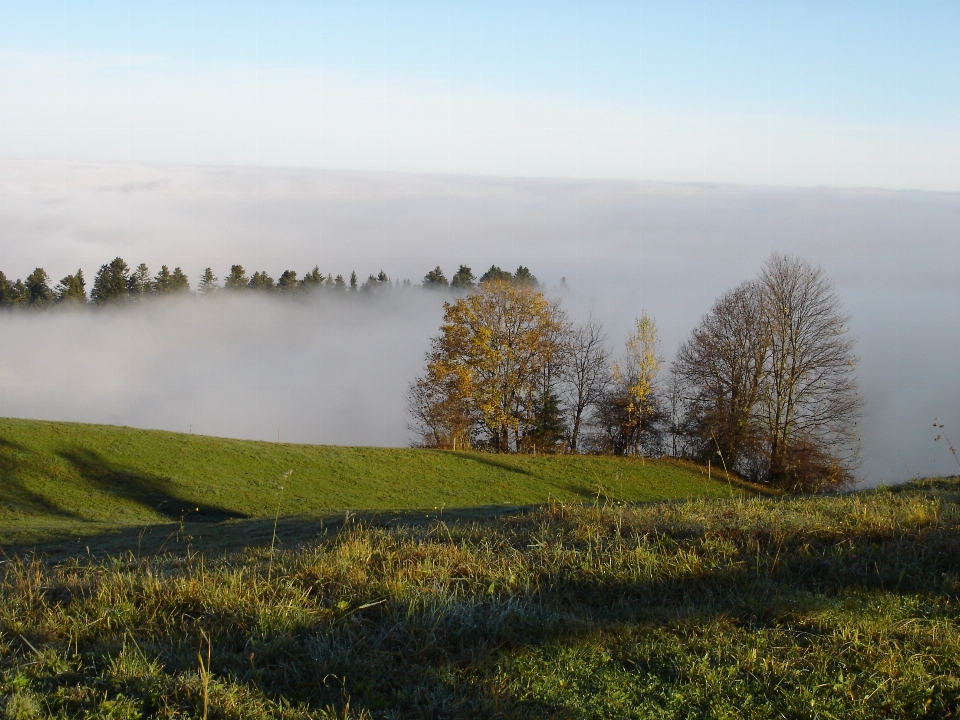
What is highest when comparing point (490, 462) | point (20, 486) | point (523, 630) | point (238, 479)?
point (523, 630)

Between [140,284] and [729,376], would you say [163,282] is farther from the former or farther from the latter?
[729,376]

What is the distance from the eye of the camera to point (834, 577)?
5773 millimetres

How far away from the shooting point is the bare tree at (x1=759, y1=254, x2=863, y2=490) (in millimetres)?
44250

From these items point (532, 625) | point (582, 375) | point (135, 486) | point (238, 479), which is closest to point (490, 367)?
point (582, 375)

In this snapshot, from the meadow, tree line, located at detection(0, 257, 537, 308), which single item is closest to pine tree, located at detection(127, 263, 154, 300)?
tree line, located at detection(0, 257, 537, 308)

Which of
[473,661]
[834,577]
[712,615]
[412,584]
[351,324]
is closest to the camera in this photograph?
[473,661]

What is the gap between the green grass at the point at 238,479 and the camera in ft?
87.5

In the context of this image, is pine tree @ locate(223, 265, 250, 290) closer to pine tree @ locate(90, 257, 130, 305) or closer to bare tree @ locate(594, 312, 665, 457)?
pine tree @ locate(90, 257, 130, 305)

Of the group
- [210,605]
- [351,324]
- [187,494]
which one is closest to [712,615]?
[210,605]

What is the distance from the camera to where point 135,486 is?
28.9m

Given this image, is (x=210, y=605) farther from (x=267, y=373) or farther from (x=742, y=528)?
(x=267, y=373)

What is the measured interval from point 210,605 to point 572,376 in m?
51.7

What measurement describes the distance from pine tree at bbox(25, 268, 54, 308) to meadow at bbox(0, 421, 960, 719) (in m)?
101

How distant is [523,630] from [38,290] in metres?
107
